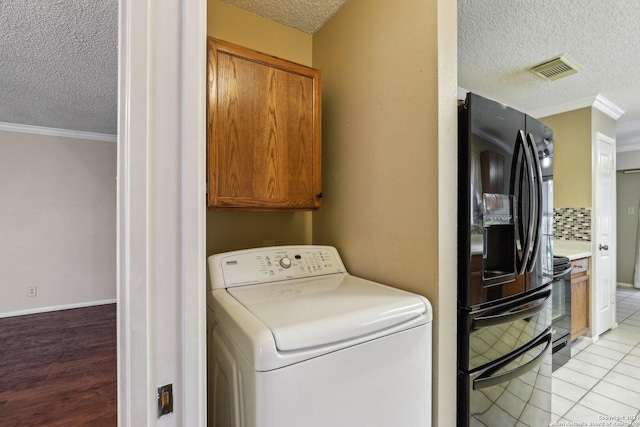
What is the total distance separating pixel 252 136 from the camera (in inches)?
55.4

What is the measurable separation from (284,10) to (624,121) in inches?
175

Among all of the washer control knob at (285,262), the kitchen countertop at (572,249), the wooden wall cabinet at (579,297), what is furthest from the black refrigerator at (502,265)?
the wooden wall cabinet at (579,297)

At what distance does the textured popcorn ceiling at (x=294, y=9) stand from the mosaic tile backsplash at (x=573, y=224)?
10.2ft

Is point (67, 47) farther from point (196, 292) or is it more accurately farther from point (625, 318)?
point (625, 318)

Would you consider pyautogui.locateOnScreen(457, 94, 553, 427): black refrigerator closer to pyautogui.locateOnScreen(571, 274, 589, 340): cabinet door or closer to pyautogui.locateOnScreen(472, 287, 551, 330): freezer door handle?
pyautogui.locateOnScreen(472, 287, 551, 330): freezer door handle

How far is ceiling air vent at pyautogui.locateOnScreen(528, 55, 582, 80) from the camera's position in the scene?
2.22m

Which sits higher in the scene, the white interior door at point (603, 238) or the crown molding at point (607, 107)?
the crown molding at point (607, 107)

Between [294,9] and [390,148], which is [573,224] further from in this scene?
[294,9]

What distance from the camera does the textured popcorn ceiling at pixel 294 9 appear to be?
1617 mm

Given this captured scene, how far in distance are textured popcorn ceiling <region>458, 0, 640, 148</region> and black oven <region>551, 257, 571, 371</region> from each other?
151 centimetres

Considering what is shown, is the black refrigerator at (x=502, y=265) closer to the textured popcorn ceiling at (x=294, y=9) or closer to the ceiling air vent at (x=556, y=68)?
the textured popcorn ceiling at (x=294, y=9)

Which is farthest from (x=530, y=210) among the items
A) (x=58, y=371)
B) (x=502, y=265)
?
(x=58, y=371)

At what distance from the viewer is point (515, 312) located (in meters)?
1.34

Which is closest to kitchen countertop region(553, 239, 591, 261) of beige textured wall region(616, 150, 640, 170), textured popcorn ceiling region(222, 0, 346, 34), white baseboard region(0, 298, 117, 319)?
textured popcorn ceiling region(222, 0, 346, 34)
